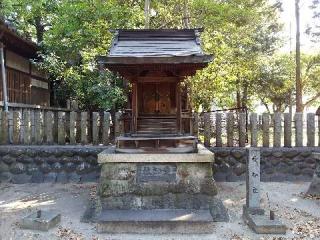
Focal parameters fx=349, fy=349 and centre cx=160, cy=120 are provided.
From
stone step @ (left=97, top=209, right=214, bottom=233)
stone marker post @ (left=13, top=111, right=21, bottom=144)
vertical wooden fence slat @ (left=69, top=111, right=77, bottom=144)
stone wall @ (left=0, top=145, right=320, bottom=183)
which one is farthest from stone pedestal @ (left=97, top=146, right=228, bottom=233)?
stone marker post @ (left=13, top=111, right=21, bottom=144)

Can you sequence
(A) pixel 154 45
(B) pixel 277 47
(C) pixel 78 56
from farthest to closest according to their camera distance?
1. (B) pixel 277 47
2. (C) pixel 78 56
3. (A) pixel 154 45

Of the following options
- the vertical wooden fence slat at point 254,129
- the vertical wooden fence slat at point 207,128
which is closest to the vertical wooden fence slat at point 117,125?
the vertical wooden fence slat at point 207,128

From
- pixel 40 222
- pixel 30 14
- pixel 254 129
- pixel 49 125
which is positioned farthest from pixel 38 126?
pixel 30 14

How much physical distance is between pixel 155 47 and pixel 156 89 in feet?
3.15

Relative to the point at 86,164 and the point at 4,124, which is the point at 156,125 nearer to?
the point at 86,164

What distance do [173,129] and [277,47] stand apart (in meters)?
19.0

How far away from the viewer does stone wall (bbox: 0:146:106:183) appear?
10055mm

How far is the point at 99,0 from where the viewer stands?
13148mm

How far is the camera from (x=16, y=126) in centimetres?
1017

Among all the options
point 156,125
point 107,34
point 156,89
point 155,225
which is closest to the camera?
point 155,225

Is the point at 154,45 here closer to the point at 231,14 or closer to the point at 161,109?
the point at 161,109

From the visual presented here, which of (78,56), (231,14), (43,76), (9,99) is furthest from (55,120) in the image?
(231,14)

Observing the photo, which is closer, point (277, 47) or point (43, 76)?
point (43, 76)

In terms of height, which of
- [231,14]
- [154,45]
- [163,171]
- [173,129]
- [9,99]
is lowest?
[163,171]
